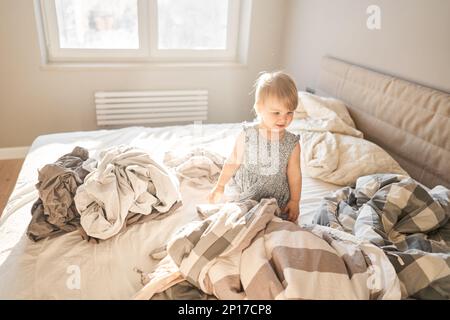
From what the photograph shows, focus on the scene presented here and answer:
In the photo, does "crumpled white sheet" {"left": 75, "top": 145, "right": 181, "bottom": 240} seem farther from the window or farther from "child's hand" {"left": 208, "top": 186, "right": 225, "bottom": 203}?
the window

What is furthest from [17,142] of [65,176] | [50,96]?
[65,176]

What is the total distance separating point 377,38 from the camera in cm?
195

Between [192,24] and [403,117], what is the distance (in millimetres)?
1837

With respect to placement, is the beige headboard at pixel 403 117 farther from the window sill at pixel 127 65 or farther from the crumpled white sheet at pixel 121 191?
the crumpled white sheet at pixel 121 191

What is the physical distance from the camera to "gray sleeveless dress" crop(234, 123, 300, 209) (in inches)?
52.5

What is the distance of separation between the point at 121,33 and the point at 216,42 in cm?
78

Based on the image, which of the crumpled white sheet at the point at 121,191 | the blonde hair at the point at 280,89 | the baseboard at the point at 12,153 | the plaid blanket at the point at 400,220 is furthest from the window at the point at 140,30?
the plaid blanket at the point at 400,220

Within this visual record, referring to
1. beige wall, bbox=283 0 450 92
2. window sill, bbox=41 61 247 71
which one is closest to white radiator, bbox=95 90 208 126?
window sill, bbox=41 61 247 71

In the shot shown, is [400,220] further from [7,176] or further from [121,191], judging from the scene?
[7,176]

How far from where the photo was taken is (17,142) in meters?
2.68

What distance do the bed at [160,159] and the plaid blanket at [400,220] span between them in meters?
0.16

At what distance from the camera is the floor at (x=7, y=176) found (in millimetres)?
2270

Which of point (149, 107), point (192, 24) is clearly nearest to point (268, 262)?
point (149, 107)

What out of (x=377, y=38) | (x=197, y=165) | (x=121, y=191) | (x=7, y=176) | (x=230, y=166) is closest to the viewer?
(x=121, y=191)
